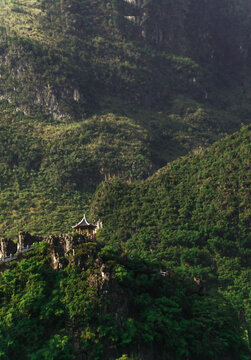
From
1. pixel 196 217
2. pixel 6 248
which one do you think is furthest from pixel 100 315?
pixel 196 217

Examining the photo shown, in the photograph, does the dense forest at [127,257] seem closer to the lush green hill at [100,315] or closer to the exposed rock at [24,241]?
the lush green hill at [100,315]

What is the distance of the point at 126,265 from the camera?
7962cm

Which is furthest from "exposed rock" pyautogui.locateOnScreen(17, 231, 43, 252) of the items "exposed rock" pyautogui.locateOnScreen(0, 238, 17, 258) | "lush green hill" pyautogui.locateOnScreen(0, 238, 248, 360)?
"lush green hill" pyautogui.locateOnScreen(0, 238, 248, 360)

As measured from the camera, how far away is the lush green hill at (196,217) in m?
124

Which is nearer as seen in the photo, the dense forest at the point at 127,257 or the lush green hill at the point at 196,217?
the dense forest at the point at 127,257

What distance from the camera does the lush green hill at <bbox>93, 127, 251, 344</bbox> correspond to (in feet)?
405

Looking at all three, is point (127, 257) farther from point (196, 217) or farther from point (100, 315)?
point (196, 217)

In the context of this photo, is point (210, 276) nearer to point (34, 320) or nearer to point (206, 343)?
point (206, 343)

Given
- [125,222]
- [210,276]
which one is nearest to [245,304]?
[210,276]

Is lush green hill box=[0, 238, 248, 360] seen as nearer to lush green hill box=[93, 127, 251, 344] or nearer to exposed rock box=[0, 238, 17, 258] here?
exposed rock box=[0, 238, 17, 258]

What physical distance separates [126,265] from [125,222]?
68631mm

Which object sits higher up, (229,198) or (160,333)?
(229,198)

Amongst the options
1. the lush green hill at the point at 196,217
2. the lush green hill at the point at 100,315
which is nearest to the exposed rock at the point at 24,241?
the lush green hill at the point at 100,315

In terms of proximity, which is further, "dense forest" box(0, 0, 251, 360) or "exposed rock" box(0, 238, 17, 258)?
"exposed rock" box(0, 238, 17, 258)
